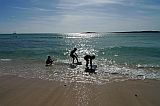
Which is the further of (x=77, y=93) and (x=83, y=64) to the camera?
(x=83, y=64)

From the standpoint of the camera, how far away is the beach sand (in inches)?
393

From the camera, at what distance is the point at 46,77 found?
619 inches

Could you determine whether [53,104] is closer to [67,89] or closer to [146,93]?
[67,89]

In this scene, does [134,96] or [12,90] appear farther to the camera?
[12,90]

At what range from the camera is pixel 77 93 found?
11.5 meters

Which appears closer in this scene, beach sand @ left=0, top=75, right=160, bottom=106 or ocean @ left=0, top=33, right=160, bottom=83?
beach sand @ left=0, top=75, right=160, bottom=106

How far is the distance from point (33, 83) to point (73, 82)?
2.28 m

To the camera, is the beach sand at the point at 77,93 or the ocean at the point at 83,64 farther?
the ocean at the point at 83,64

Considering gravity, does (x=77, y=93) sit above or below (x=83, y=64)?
below

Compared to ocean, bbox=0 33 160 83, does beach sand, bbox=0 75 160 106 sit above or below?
below

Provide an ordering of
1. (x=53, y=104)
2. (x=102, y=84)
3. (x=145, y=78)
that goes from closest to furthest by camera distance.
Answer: (x=53, y=104) < (x=102, y=84) < (x=145, y=78)

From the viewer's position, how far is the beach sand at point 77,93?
9.98 m

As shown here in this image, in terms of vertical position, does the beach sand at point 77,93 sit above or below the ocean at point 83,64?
below

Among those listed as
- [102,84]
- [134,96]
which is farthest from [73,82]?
[134,96]
